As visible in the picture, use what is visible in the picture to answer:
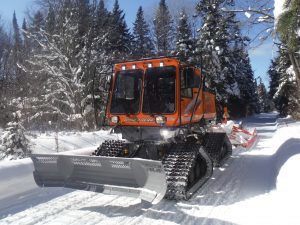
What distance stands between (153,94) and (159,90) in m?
0.15

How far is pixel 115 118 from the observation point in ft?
23.7

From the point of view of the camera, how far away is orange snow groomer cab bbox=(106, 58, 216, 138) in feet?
22.2

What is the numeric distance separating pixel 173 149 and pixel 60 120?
1545cm

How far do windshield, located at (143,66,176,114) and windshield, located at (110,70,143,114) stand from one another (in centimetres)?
22

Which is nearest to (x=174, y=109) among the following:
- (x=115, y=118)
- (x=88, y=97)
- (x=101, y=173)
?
(x=115, y=118)

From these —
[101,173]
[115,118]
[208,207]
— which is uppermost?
[115,118]

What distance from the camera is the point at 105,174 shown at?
19.2 feet

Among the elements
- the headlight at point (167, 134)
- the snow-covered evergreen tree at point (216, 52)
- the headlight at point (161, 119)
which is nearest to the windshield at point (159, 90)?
the headlight at point (161, 119)

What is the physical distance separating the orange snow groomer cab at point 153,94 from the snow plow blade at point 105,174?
1.42 m

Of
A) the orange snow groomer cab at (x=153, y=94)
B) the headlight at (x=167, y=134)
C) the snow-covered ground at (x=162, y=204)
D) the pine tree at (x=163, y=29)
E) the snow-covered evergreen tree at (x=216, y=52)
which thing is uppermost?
the pine tree at (x=163, y=29)

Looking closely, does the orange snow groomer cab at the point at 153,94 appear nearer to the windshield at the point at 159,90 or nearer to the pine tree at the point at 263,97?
the windshield at the point at 159,90

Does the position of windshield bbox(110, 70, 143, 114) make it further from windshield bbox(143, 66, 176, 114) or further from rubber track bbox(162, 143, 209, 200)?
rubber track bbox(162, 143, 209, 200)

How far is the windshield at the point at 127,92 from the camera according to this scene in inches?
282

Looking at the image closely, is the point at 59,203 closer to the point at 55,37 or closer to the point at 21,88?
the point at 21,88
